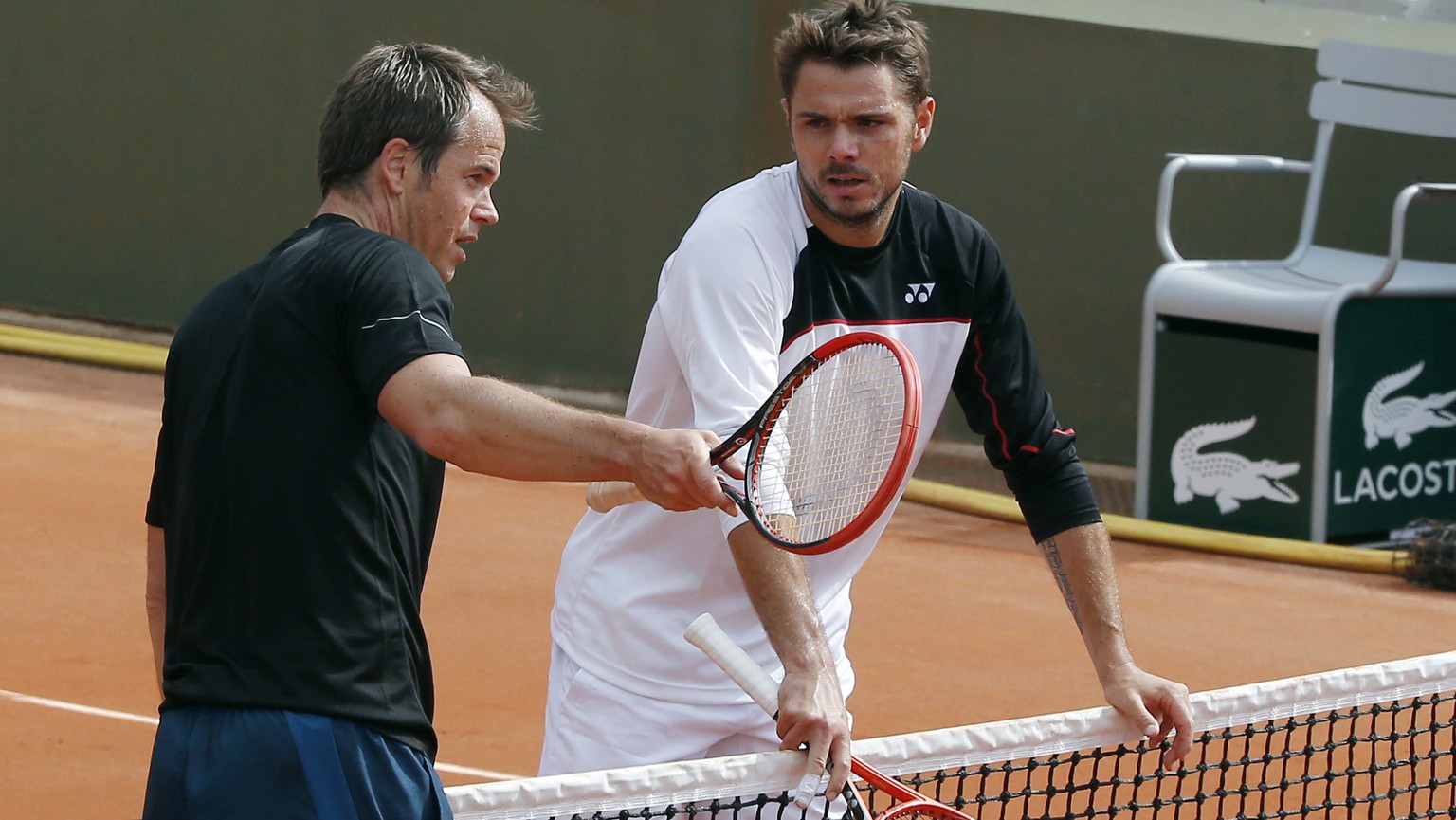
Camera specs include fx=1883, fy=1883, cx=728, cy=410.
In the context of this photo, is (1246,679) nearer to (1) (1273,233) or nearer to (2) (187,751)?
(1) (1273,233)

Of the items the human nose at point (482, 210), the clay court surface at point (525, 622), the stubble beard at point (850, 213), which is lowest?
the clay court surface at point (525, 622)

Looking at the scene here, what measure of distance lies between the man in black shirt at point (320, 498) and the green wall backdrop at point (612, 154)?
8021 mm

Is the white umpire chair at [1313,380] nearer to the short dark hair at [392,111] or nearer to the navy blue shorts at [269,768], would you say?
the short dark hair at [392,111]

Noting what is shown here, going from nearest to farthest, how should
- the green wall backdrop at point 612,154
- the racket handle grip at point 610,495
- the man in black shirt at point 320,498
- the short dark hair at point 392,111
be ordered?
the man in black shirt at point 320,498 < the short dark hair at point 392,111 < the racket handle grip at point 610,495 < the green wall backdrop at point 612,154

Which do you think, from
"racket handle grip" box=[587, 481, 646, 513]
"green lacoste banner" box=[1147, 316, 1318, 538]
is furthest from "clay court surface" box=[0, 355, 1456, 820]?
"racket handle grip" box=[587, 481, 646, 513]

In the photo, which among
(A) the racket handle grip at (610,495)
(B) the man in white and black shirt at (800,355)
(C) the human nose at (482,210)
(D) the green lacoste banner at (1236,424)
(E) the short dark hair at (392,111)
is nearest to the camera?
(E) the short dark hair at (392,111)

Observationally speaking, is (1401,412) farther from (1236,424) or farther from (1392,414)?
(1236,424)

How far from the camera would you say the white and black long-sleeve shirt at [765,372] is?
9.64 feet

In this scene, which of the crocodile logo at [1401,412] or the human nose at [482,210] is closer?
the human nose at [482,210]

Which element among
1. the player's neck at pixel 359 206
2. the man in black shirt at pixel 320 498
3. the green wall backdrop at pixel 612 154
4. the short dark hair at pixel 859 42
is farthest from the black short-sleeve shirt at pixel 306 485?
the green wall backdrop at pixel 612 154

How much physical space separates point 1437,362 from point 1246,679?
272 cm

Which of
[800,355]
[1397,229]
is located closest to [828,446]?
[800,355]

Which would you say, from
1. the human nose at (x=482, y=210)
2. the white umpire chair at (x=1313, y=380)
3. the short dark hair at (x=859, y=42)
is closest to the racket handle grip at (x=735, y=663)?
the human nose at (x=482, y=210)

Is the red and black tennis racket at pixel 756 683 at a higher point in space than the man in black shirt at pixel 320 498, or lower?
lower
